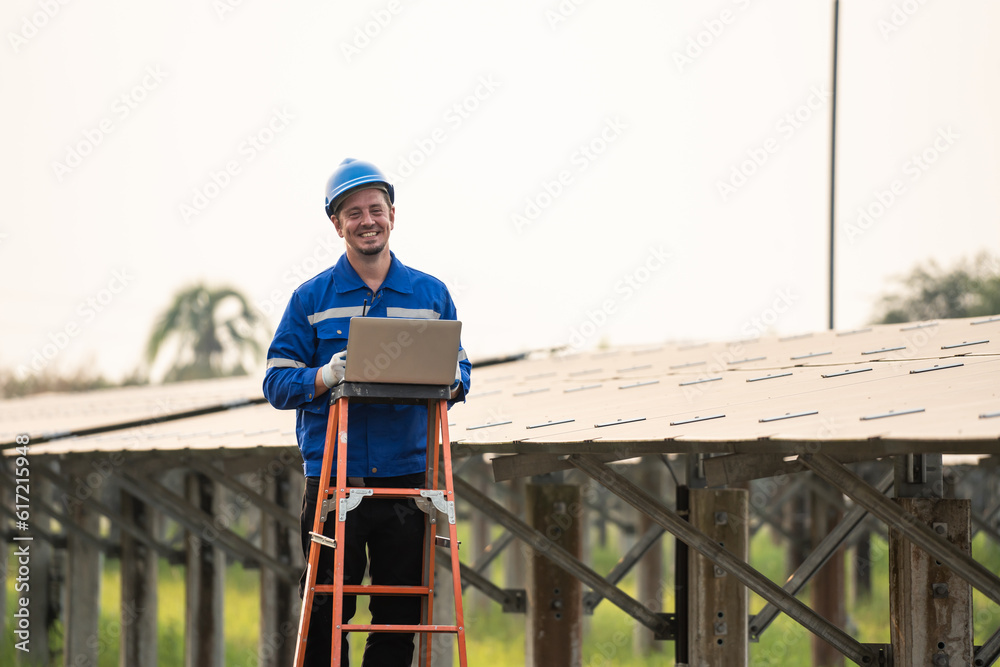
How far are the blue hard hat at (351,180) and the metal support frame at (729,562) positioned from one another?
130 cm

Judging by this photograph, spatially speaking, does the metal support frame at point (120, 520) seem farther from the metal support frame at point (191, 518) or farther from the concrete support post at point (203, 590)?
the metal support frame at point (191, 518)

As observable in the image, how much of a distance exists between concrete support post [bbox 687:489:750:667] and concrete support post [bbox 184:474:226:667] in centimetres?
493

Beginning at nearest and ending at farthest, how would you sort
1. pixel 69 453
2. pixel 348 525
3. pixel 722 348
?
pixel 348 525, pixel 69 453, pixel 722 348

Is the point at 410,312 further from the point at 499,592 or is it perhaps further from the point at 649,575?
the point at 649,575

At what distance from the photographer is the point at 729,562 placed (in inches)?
183

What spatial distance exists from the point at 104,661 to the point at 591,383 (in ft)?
27.2

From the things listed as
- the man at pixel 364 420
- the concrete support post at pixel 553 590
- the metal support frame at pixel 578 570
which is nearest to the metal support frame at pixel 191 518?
the concrete support post at pixel 553 590

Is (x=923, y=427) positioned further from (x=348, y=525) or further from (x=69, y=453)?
(x=69, y=453)

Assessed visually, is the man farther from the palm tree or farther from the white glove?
the palm tree

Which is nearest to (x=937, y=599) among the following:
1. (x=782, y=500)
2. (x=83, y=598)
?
(x=782, y=500)

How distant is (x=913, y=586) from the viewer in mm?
4480

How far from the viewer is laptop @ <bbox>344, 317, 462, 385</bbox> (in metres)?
3.82

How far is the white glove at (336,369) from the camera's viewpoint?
12.9 ft

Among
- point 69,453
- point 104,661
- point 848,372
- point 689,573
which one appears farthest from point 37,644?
point 848,372
